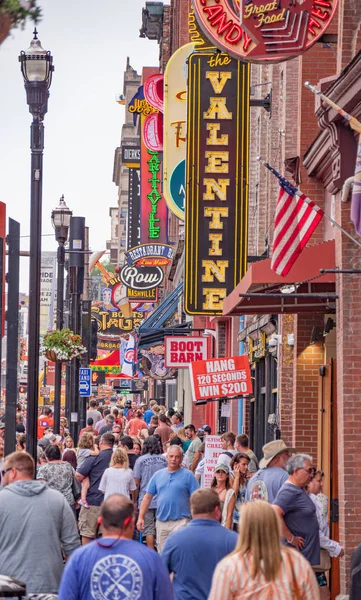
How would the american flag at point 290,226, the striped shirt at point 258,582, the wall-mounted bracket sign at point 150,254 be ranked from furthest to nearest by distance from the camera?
the wall-mounted bracket sign at point 150,254 → the american flag at point 290,226 → the striped shirt at point 258,582

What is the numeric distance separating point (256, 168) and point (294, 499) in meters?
16.2

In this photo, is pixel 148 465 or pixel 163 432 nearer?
pixel 148 465

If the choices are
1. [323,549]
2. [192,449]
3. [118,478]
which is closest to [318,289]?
[118,478]

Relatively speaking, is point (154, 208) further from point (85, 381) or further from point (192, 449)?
point (192, 449)

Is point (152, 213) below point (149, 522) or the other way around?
the other way around

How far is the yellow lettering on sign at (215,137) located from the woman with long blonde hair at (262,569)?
17.6 m

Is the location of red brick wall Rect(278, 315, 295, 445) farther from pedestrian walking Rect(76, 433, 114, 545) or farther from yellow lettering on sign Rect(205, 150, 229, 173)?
yellow lettering on sign Rect(205, 150, 229, 173)

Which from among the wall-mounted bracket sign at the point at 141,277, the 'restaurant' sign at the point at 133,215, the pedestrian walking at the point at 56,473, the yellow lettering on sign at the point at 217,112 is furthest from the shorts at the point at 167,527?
the 'restaurant' sign at the point at 133,215

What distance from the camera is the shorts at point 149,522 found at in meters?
16.0

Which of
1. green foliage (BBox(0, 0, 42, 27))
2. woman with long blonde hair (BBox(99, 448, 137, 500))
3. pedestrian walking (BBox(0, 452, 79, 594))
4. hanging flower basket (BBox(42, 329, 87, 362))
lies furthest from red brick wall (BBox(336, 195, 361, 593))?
hanging flower basket (BBox(42, 329, 87, 362))

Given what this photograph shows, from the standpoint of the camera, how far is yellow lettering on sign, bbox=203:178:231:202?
23906 mm

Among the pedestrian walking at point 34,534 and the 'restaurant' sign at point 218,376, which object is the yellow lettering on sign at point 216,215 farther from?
the pedestrian walking at point 34,534

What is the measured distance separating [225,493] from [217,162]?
11063 mm

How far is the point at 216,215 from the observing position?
78.7 feet
